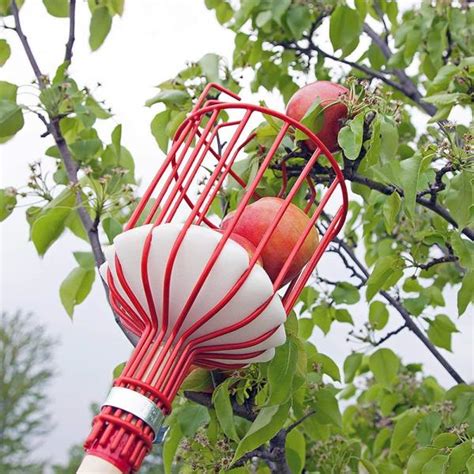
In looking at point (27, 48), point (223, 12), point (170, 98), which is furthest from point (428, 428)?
point (223, 12)

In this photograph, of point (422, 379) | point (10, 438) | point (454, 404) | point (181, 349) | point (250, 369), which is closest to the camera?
point (181, 349)

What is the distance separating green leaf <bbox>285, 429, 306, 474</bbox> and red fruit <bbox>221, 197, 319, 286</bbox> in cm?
45

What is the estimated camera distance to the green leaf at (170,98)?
1.08m

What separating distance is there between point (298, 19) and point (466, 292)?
61 centimetres

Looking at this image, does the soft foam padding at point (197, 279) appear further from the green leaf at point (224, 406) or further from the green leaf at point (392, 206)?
the green leaf at point (392, 206)

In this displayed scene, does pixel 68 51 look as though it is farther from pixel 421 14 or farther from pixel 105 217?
pixel 421 14

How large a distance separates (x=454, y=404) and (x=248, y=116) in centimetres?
73

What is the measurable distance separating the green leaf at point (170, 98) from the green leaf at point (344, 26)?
33cm

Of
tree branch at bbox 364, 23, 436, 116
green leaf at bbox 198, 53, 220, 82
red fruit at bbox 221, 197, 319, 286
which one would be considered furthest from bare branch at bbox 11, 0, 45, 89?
tree branch at bbox 364, 23, 436, 116

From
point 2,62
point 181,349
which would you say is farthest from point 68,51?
point 181,349

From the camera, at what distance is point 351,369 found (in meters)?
1.47

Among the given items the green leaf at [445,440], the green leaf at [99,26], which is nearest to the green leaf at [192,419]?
the green leaf at [445,440]

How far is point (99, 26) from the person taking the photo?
4.12 feet

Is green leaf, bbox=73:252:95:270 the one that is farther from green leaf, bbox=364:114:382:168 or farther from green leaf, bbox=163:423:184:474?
green leaf, bbox=364:114:382:168
